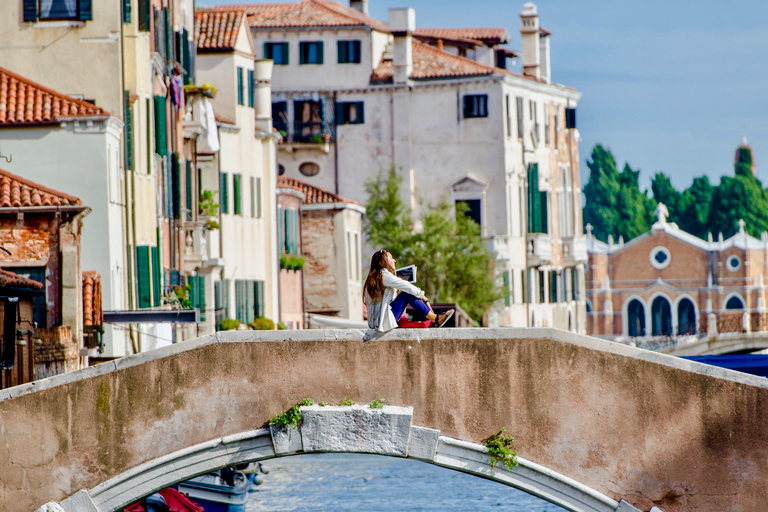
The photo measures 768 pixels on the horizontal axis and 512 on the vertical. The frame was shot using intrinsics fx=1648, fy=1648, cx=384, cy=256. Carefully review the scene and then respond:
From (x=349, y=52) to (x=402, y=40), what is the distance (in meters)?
1.72

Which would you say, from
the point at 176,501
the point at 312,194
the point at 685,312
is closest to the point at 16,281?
the point at 176,501

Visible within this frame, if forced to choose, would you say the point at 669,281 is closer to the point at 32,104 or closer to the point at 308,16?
the point at 308,16

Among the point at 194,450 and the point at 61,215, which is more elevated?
the point at 61,215

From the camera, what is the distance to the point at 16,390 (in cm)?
1481

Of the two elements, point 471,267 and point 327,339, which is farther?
point 471,267

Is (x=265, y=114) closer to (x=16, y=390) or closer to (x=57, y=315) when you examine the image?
(x=57, y=315)

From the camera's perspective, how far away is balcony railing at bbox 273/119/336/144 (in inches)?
1879

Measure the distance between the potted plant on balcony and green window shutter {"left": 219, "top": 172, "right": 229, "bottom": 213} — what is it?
5.98 ft

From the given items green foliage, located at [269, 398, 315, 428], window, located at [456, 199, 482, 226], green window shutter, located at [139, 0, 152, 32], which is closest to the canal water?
green window shutter, located at [139, 0, 152, 32]

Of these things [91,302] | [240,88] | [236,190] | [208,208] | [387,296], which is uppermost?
[240,88]

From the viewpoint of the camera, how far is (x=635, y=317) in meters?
80.8

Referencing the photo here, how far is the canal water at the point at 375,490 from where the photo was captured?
90.1 feet

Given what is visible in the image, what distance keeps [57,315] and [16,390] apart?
21.0 feet

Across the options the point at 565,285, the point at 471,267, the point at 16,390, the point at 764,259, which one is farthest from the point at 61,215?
the point at 764,259
